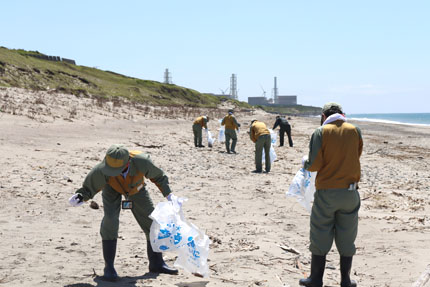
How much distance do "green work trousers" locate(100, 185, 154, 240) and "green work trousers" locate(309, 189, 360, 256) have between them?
172 centimetres

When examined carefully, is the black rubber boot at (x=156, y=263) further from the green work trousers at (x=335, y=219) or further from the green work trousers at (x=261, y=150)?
the green work trousers at (x=261, y=150)

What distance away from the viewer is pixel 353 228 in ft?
14.6

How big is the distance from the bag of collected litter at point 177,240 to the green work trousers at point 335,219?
1131mm

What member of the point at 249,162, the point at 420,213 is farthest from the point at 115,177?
the point at 249,162

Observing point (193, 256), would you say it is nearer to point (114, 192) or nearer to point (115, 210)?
point (115, 210)

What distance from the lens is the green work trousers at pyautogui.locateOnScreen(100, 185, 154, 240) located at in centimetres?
A: 474

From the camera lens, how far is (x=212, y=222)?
24.0ft

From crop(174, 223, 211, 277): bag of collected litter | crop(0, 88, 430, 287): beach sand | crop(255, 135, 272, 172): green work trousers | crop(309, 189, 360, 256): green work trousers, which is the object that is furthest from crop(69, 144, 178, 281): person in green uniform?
crop(255, 135, 272, 172): green work trousers

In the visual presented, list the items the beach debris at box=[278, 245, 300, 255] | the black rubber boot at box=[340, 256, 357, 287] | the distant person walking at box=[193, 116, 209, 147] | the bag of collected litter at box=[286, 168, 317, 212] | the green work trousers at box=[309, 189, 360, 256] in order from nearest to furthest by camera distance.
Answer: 1. the green work trousers at box=[309, 189, 360, 256]
2. the black rubber boot at box=[340, 256, 357, 287]
3. the bag of collected litter at box=[286, 168, 317, 212]
4. the beach debris at box=[278, 245, 300, 255]
5. the distant person walking at box=[193, 116, 209, 147]

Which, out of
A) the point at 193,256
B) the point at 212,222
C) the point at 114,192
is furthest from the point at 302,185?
the point at 114,192

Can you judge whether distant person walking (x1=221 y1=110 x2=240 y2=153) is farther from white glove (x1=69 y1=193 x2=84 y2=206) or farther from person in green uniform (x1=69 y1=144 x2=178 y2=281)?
white glove (x1=69 y1=193 x2=84 y2=206)

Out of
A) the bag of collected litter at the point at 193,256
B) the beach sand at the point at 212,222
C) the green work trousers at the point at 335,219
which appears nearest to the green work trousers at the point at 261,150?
the beach sand at the point at 212,222

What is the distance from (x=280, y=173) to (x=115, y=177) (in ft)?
27.7

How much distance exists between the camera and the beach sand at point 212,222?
16.6ft
